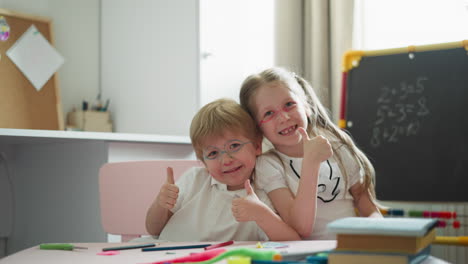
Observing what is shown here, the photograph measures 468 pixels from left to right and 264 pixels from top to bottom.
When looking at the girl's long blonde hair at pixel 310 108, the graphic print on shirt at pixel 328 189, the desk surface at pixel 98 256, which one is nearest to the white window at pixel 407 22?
the girl's long blonde hair at pixel 310 108

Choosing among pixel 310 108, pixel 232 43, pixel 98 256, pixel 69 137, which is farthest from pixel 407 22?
pixel 98 256

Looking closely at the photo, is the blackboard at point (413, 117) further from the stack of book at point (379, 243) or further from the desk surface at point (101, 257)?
the stack of book at point (379, 243)

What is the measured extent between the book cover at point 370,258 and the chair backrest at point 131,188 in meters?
0.91

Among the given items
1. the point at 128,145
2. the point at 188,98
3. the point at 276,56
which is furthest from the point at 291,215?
the point at 276,56

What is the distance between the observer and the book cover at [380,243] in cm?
56

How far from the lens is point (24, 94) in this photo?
2297 millimetres

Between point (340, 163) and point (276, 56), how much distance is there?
141 centimetres

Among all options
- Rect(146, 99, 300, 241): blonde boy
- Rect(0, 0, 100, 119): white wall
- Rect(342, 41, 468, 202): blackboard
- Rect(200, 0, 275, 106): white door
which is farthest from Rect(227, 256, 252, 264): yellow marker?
Rect(0, 0, 100, 119): white wall

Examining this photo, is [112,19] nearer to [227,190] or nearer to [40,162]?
[40,162]

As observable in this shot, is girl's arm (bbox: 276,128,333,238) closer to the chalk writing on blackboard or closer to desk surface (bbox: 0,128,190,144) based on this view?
desk surface (bbox: 0,128,190,144)

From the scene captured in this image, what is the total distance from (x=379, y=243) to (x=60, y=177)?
5.64 ft

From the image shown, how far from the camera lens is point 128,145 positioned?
2.00 meters

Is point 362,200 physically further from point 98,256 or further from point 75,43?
point 75,43

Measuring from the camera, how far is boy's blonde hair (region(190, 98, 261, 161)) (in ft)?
3.92
